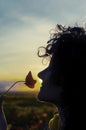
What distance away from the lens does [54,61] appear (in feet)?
13.0

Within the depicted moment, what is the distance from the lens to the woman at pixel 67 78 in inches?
150

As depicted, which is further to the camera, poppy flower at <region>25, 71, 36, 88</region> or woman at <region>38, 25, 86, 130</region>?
poppy flower at <region>25, 71, 36, 88</region>

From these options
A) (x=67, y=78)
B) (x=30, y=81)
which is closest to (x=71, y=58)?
(x=67, y=78)

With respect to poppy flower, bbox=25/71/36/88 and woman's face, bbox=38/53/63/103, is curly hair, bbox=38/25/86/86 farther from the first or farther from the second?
poppy flower, bbox=25/71/36/88

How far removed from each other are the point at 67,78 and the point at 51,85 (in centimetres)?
14

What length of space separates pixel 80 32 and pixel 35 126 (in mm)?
5441

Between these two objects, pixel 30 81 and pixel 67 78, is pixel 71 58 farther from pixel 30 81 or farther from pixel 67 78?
pixel 30 81

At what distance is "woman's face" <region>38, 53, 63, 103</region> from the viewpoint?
3854mm

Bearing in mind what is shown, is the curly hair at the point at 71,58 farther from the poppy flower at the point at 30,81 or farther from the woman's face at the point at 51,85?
the poppy flower at the point at 30,81

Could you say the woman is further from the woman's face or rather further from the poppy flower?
the poppy flower

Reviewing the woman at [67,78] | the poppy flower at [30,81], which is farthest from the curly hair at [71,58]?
the poppy flower at [30,81]

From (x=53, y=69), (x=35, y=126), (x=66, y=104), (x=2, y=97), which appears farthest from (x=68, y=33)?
(x=35, y=126)

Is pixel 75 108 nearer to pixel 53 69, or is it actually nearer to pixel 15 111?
pixel 53 69

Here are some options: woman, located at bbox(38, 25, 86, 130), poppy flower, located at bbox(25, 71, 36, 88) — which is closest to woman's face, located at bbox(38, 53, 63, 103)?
woman, located at bbox(38, 25, 86, 130)
